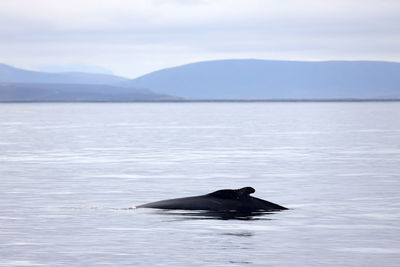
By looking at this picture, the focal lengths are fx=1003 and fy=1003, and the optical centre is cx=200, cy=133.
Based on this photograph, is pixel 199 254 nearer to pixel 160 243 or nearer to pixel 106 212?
pixel 160 243

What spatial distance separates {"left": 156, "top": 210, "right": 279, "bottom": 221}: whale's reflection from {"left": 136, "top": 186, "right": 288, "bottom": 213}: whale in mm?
227

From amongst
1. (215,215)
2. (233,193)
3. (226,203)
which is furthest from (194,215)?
(233,193)

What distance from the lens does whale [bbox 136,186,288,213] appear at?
2614cm

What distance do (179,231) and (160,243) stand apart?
1.71m

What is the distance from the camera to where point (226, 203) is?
85.9ft

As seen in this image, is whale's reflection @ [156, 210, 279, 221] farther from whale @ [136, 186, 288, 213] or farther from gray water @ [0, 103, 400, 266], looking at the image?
whale @ [136, 186, 288, 213]

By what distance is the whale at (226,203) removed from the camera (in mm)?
26141

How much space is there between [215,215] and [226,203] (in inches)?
32.2

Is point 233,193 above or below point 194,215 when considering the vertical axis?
above

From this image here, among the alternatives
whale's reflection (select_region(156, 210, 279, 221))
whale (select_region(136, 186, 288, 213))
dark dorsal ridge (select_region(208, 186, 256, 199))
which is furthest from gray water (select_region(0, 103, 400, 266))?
dark dorsal ridge (select_region(208, 186, 256, 199))

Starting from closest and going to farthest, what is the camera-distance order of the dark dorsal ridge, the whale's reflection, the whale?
1. the whale's reflection
2. the dark dorsal ridge
3. the whale

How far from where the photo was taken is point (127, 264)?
18281 mm

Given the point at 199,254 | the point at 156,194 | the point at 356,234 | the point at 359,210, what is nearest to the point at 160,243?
the point at 199,254

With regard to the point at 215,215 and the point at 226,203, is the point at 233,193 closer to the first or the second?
the point at 226,203
